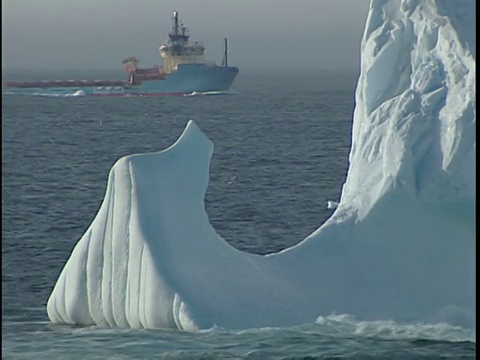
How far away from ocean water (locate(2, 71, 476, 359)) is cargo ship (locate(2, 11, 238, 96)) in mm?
9582

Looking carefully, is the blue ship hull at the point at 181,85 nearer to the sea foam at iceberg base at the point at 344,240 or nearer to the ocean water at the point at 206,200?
the ocean water at the point at 206,200

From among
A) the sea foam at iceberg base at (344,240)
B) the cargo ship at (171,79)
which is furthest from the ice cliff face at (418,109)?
the cargo ship at (171,79)

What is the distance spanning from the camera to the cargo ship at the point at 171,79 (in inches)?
3236

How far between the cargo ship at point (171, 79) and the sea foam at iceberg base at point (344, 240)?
220ft

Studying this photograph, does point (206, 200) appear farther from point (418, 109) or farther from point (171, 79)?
point (171, 79)

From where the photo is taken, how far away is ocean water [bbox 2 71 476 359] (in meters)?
12.9

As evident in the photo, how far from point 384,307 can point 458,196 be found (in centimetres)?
173

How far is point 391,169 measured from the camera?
14.7 meters

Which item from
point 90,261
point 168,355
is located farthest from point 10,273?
point 168,355

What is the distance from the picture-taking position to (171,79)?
81875 mm

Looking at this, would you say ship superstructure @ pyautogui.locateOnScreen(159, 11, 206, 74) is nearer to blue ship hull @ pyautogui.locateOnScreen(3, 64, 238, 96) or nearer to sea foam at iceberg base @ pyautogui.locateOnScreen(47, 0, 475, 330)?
blue ship hull @ pyautogui.locateOnScreen(3, 64, 238, 96)

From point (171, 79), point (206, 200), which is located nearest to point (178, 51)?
point (171, 79)

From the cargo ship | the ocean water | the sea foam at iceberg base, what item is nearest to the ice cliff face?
the sea foam at iceberg base

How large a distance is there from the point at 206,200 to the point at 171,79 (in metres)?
54.9
